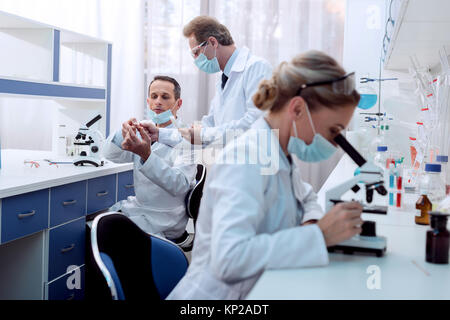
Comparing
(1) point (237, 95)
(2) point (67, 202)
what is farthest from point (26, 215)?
(1) point (237, 95)

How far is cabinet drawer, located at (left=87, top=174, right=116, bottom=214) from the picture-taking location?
2510mm

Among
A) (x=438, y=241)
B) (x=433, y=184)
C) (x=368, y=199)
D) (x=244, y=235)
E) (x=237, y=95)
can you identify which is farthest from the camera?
(x=237, y=95)

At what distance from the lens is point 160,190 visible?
7.66 ft

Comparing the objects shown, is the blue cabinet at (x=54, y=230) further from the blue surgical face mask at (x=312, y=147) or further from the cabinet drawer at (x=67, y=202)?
the blue surgical face mask at (x=312, y=147)

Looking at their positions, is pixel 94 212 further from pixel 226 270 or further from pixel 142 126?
pixel 226 270

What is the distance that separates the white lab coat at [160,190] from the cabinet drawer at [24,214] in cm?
36

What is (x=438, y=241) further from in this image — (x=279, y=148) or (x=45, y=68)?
(x=45, y=68)

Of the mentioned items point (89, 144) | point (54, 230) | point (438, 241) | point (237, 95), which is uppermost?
point (237, 95)

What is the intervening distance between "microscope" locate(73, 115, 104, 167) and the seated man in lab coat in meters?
0.22

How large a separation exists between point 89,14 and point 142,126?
2182 millimetres

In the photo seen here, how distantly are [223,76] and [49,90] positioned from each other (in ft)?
3.65

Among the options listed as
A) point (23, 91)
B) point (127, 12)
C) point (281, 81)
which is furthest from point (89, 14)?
point (281, 81)

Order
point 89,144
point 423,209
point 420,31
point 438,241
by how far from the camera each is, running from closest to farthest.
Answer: point 438,241
point 423,209
point 420,31
point 89,144

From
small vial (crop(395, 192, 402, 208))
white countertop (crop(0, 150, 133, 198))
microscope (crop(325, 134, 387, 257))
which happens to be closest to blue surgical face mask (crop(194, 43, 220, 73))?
white countertop (crop(0, 150, 133, 198))
